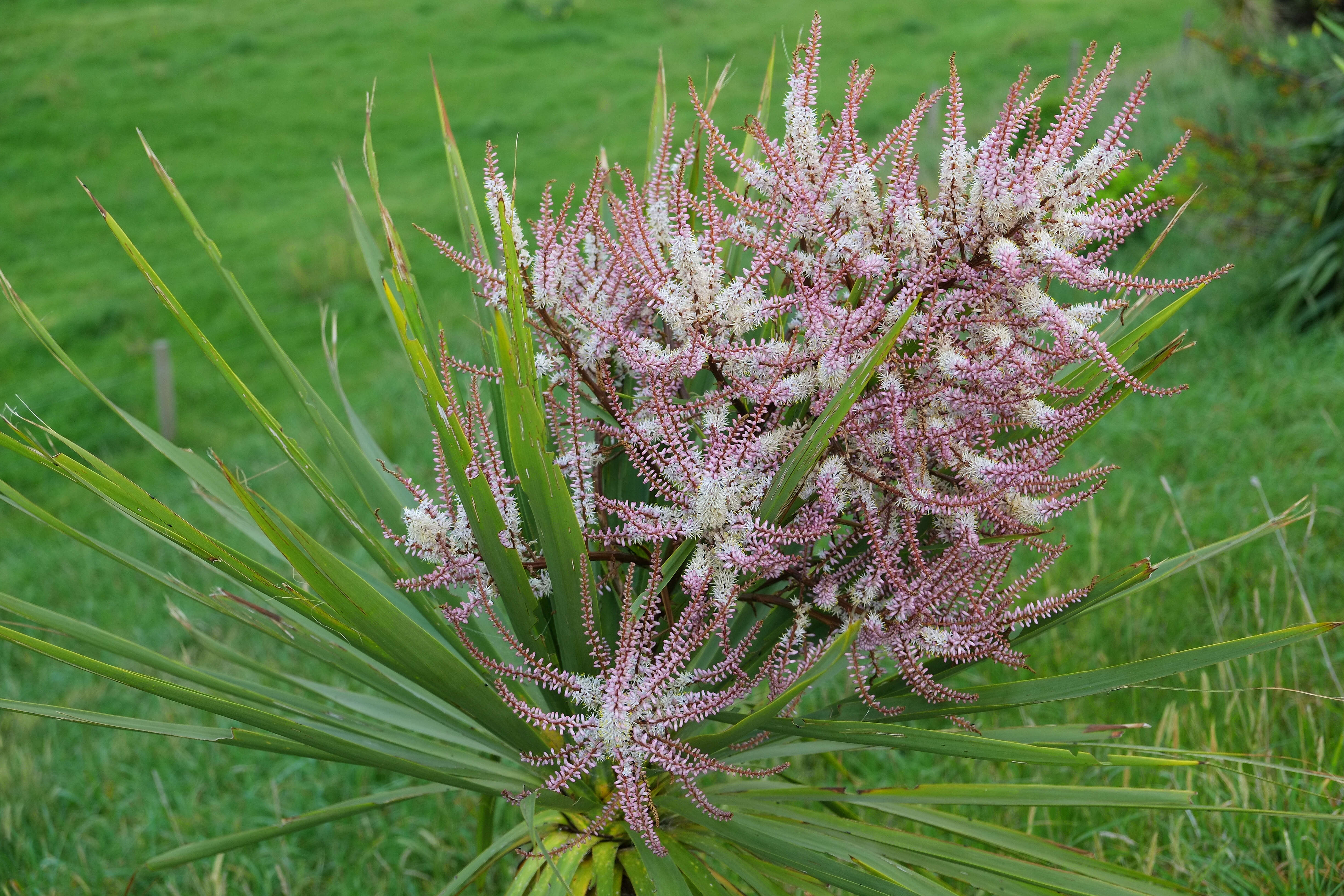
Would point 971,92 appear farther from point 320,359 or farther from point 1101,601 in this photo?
point 1101,601

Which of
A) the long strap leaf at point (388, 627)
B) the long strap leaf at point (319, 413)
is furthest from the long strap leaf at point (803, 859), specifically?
the long strap leaf at point (319, 413)

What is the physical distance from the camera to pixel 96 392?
1681mm

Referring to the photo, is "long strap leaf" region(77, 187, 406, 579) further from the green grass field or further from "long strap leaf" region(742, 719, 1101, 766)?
the green grass field

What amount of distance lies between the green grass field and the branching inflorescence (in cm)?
39

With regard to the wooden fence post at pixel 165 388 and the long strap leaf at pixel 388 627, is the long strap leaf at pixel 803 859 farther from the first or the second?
the wooden fence post at pixel 165 388

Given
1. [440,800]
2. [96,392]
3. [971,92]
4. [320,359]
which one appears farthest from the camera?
[971,92]

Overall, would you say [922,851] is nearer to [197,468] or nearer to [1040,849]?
[1040,849]

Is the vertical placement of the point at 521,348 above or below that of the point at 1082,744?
above

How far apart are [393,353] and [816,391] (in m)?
9.14

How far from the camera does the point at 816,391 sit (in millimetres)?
1285

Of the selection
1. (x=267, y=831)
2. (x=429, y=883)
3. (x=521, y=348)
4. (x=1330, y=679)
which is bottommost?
(x=429, y=883)

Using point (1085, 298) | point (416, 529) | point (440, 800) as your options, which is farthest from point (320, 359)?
point (416, 529)

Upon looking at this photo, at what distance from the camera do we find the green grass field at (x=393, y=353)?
9.66 ft

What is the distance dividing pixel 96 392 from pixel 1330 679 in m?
3.43
